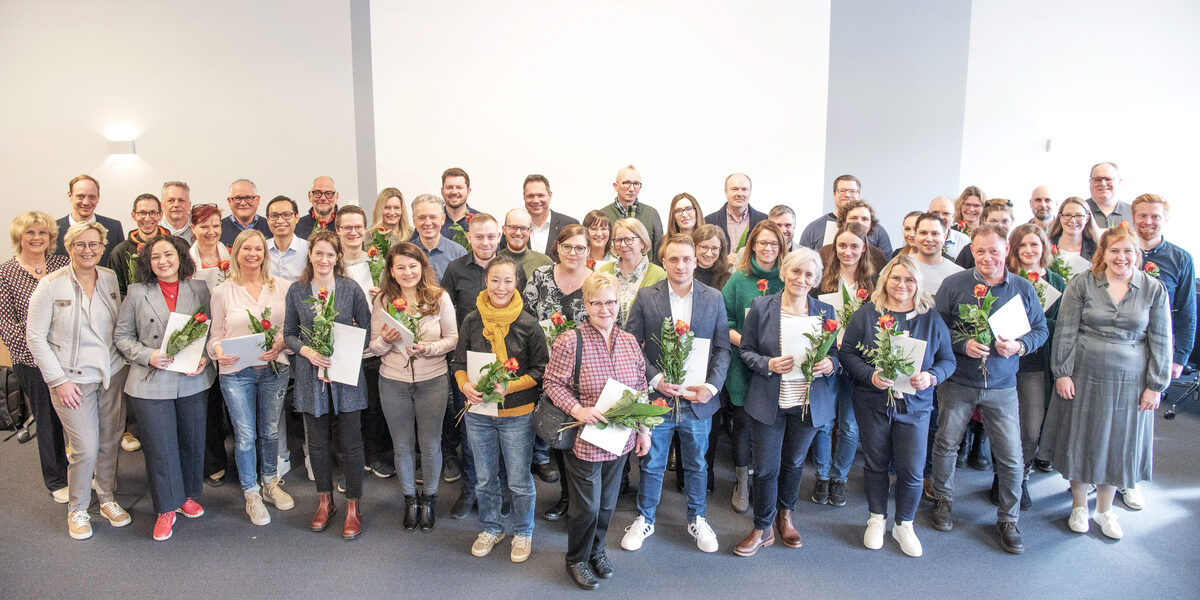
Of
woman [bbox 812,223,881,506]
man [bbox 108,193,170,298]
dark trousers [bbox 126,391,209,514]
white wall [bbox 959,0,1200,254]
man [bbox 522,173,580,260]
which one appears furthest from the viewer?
white wall [bbox 959,0,1200,254]

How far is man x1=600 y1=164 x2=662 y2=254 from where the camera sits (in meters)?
4.80

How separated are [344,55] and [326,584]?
473 cm

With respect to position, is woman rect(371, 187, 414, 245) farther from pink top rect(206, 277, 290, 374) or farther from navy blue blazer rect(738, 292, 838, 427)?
navy blue blazer rect(738, 292, 838, 427)

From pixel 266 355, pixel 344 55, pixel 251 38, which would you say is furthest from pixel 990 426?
pixel 251 38

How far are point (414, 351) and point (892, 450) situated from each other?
2.39m

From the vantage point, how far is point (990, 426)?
3346mm

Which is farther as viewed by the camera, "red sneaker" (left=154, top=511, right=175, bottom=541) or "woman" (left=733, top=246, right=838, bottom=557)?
"red sneaker" (left=154, top=511, right=175, bottom=541)

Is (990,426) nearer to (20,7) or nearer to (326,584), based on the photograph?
(326,584)

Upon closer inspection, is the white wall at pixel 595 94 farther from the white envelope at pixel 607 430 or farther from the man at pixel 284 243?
the white envelope at pixel 607 430

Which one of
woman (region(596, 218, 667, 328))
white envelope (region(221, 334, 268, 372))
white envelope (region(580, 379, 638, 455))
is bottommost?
white envelope (region(580, 379, 638, 455))

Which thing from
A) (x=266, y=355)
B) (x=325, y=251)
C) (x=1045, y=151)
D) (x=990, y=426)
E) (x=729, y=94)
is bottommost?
(x=990, y=426)

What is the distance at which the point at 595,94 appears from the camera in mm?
6047

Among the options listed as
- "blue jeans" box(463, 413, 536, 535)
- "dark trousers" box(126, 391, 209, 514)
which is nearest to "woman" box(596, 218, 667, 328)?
"blue jeans" box(463, 413, 536, 535)

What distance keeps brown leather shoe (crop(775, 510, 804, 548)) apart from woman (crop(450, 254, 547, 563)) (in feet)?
4.25
